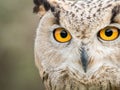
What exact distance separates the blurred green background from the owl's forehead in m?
5.28

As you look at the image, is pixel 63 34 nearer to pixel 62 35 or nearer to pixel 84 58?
pixel 62 35

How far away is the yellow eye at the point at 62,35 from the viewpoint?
402 cm

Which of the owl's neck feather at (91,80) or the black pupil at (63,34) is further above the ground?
the black pupil at (63,34)

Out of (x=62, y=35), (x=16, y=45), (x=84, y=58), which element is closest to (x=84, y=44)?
(x=84, y=58)

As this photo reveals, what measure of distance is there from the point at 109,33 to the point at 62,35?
0.26m

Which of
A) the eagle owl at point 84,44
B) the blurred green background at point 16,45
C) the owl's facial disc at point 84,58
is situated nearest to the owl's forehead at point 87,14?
the eagle owl at point 84,44

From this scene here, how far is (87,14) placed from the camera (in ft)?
12.9

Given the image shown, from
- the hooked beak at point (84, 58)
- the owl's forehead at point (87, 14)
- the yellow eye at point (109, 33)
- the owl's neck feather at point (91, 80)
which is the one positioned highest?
the owl's forehead at point (87, 14)

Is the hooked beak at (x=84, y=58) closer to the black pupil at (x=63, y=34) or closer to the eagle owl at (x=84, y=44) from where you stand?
the eagle owl at (x=84, y=44)

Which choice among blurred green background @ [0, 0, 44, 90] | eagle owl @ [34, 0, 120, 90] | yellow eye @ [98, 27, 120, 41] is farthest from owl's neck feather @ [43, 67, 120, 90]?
blurred green background @ [0, 0, 44, 90]

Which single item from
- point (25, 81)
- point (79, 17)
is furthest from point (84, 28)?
point (25, 81)

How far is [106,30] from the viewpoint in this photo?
13.0 feet

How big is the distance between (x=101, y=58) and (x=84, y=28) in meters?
0.18

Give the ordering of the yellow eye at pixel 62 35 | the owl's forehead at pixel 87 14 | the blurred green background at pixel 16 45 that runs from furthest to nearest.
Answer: the blurred green background at pixel 16 45 < the yellow eye at pixel 62 35 < the owl's forehead at pixel 87 14
